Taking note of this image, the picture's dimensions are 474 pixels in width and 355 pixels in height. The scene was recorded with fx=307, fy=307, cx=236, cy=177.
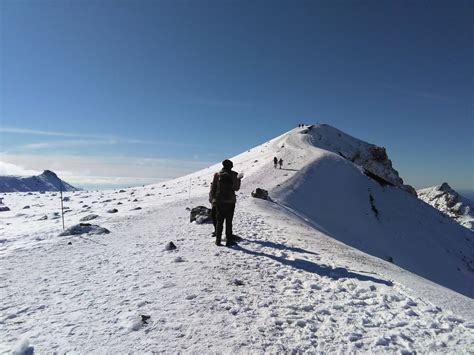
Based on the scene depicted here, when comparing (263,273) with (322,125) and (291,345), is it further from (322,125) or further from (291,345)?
(322,125)

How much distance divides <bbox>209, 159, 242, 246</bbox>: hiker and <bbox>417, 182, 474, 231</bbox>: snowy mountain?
5664 inches

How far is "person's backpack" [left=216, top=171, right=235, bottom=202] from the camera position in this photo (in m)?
12.9

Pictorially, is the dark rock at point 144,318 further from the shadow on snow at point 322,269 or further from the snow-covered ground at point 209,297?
the shadow on snow at point 322,269

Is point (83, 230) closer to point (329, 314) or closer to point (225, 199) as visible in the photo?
point (225, 199)

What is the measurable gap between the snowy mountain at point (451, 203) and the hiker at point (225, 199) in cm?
14385

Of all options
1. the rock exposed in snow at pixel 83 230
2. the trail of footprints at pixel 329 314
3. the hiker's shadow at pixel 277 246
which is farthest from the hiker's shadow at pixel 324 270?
the rock exposed in snow at pixel 83 230

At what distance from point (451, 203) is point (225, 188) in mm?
183470

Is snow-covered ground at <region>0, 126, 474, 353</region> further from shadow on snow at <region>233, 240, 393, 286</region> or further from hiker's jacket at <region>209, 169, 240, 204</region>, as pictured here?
hiker's jacket at <region>209, 169, 240, 204</region>

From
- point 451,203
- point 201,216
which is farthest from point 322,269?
point 451,203

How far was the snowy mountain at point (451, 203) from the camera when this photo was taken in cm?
13600

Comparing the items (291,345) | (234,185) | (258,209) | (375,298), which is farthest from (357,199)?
(291,345)

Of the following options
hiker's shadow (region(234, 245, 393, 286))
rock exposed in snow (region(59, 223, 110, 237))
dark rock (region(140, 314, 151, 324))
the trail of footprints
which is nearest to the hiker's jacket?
hiker's shadow (region(234, 245, 393, 286))

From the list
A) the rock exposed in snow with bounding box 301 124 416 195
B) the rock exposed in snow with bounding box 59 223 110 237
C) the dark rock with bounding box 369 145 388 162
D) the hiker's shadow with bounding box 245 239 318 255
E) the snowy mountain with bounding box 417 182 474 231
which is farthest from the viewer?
the snowy mountain with bounding box 417 182 474 231

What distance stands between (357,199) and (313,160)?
1136 cm
